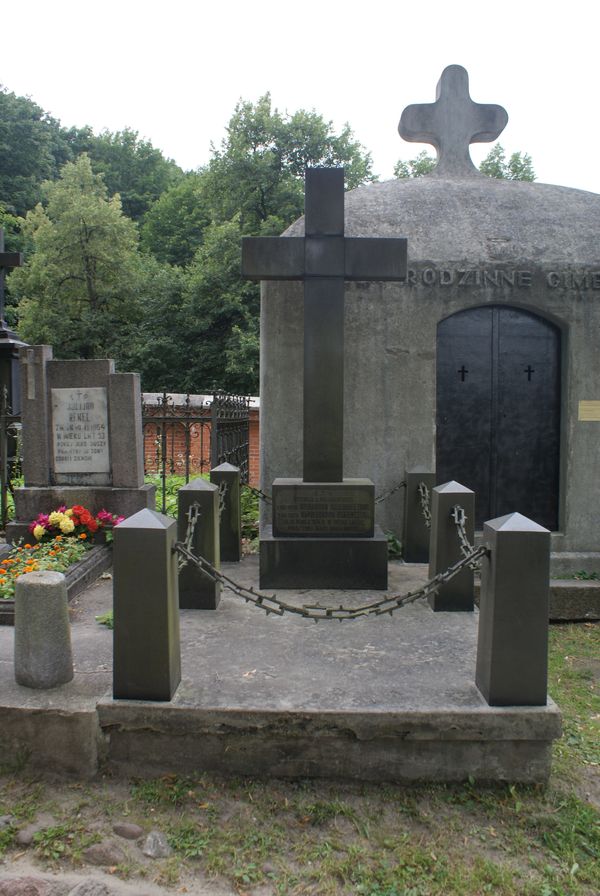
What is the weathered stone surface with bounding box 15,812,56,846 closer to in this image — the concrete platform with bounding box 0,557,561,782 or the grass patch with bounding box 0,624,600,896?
the grass patch with bounding box 0,624,600,896

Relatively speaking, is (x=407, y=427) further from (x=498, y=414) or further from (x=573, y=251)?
(x=573, y=251)

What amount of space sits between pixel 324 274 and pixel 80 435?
10.6ft

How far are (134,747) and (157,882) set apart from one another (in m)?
0.77

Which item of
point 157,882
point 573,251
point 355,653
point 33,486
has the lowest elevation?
point 157,882

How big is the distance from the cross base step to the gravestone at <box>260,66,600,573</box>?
1659mm

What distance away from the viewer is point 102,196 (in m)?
30.1

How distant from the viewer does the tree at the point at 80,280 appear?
26.7 m

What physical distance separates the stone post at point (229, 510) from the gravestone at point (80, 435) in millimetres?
1124

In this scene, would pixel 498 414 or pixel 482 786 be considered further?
pixel 498 414

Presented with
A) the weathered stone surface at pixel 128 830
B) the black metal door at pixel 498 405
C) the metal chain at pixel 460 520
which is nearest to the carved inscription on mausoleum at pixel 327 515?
the metal chain at pixel 460 520

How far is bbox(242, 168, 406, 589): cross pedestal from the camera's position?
534 centimetres

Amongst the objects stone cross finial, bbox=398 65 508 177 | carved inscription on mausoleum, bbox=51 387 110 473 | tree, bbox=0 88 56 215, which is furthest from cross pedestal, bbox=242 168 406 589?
tree, bbox=0 88 56 215

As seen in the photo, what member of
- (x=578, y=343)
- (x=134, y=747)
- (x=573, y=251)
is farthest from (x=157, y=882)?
(x=573, y=251)

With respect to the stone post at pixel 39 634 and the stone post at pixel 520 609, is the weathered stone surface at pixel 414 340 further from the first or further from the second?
the stone post at pixel 520 609
